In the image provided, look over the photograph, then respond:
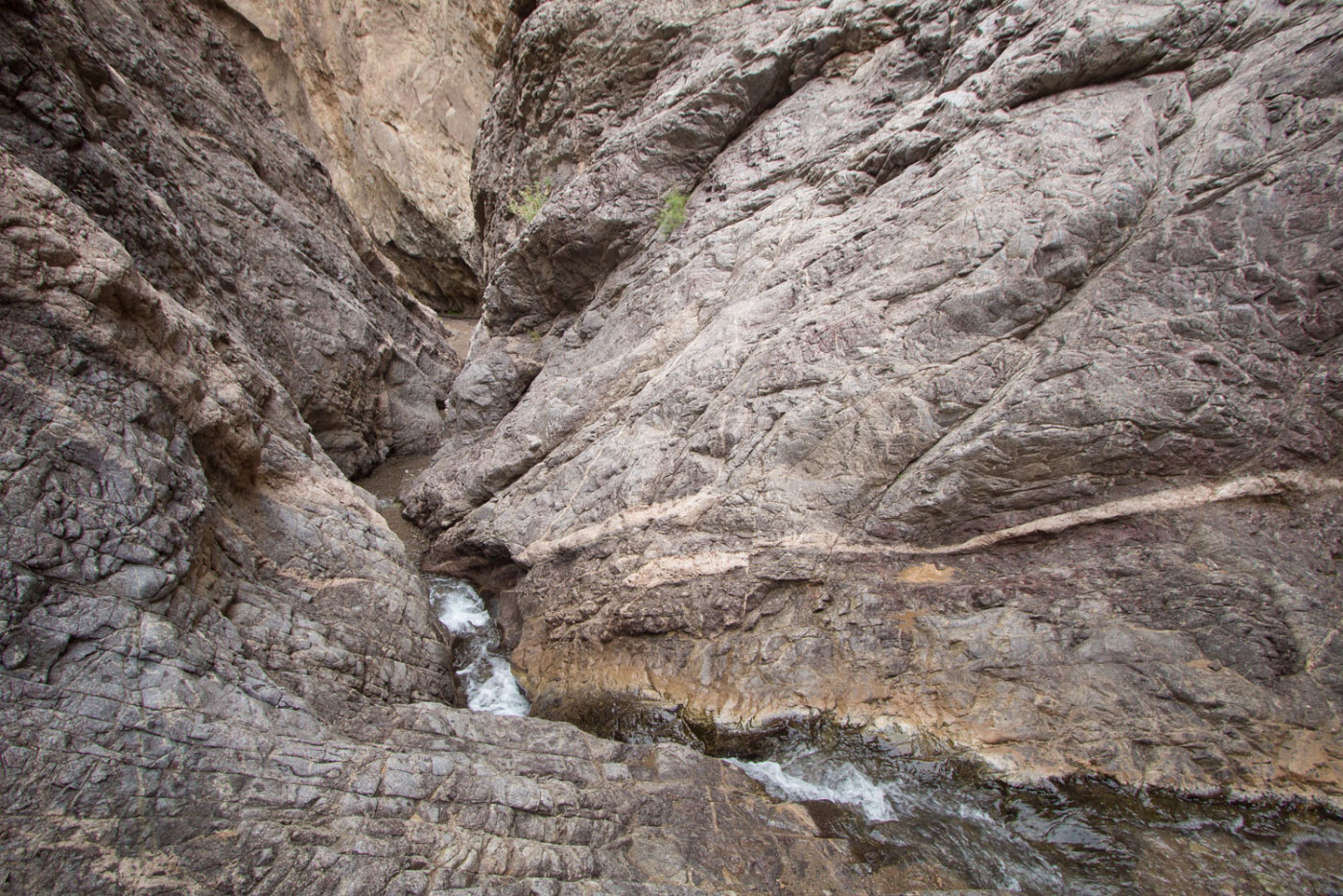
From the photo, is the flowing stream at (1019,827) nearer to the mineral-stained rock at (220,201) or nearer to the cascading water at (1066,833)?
the cascading water at (1066,833)

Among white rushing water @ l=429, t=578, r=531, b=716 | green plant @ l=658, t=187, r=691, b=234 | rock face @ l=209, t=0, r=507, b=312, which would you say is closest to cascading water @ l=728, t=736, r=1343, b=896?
white rushing water @ l=429, t=578, r=531, b=716

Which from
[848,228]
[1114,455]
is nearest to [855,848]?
[1114,455]

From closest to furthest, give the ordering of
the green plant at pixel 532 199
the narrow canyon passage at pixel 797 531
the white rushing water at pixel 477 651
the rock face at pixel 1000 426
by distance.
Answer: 1. the narrow canyon passage at pixel 797 531
2. the rock face at pixel 1000 426
3. the white rushing water at pixel 477 651
4. the green plant at pixel 532 199

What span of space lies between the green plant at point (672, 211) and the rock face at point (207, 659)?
5.54 meters

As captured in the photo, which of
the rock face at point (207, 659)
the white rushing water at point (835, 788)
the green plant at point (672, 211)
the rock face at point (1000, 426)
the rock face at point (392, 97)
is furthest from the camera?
the rock face at point (392, 97)

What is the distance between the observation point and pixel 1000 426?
4.78m

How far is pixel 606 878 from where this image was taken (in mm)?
3354

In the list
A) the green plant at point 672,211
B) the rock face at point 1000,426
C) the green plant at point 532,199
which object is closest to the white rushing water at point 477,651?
the rock face at point 1000,426

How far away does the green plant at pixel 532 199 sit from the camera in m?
10.8

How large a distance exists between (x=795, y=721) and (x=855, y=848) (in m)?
1.01

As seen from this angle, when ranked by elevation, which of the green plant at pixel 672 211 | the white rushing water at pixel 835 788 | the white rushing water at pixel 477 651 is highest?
the green plant at pixel 672 211

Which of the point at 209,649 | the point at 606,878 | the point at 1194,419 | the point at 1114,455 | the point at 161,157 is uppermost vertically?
the point at 161,157

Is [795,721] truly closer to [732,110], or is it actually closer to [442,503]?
[442,503]

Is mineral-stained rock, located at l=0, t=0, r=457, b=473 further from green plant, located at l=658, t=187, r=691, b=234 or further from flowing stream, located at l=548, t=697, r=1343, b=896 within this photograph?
flowing stream, located at l=548, t=697, r=1343, b=896
